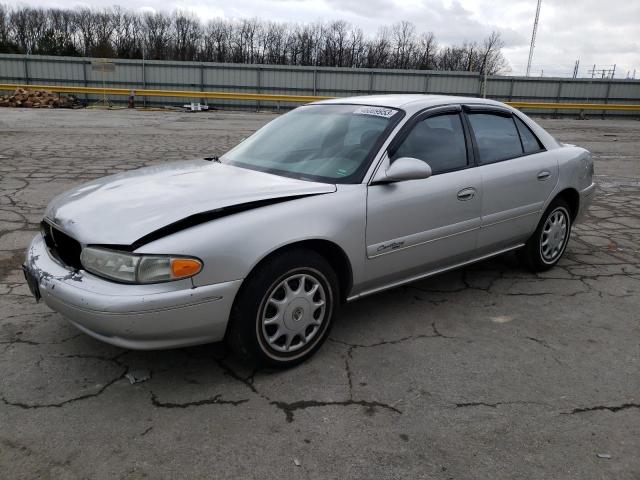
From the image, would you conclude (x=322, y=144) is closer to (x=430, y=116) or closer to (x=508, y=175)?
(x=430, y=116)

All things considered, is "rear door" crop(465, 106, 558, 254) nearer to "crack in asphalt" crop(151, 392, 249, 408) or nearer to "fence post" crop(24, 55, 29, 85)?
"crack in asphalt" crop(151, 392, 249, 408)

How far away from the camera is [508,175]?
3.86 m

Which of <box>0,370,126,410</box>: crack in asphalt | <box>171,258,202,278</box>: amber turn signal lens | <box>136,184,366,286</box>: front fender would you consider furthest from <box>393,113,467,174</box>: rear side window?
<box>0,370,126,410</box>: crack in asphalt

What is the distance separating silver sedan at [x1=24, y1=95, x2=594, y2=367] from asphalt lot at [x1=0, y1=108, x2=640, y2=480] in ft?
1.03

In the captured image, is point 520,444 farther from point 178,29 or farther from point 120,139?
point 178,29

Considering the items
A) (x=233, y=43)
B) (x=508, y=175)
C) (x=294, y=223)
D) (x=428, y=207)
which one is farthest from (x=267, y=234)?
(x=233, y=43)

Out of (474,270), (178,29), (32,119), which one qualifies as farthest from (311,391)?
(178,29)

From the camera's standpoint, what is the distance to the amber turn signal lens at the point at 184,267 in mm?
2371

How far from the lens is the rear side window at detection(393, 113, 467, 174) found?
337 centimetres

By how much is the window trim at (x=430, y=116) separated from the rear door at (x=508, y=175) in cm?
8

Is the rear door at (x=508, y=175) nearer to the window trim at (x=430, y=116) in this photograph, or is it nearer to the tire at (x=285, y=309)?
the window trim at (x=430, y=116)

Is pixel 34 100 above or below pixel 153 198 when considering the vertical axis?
below

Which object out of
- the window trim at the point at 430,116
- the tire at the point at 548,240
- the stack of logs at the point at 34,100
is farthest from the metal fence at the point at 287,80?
the window trim at the point at 430,116

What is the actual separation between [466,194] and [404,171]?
2.44 ft
